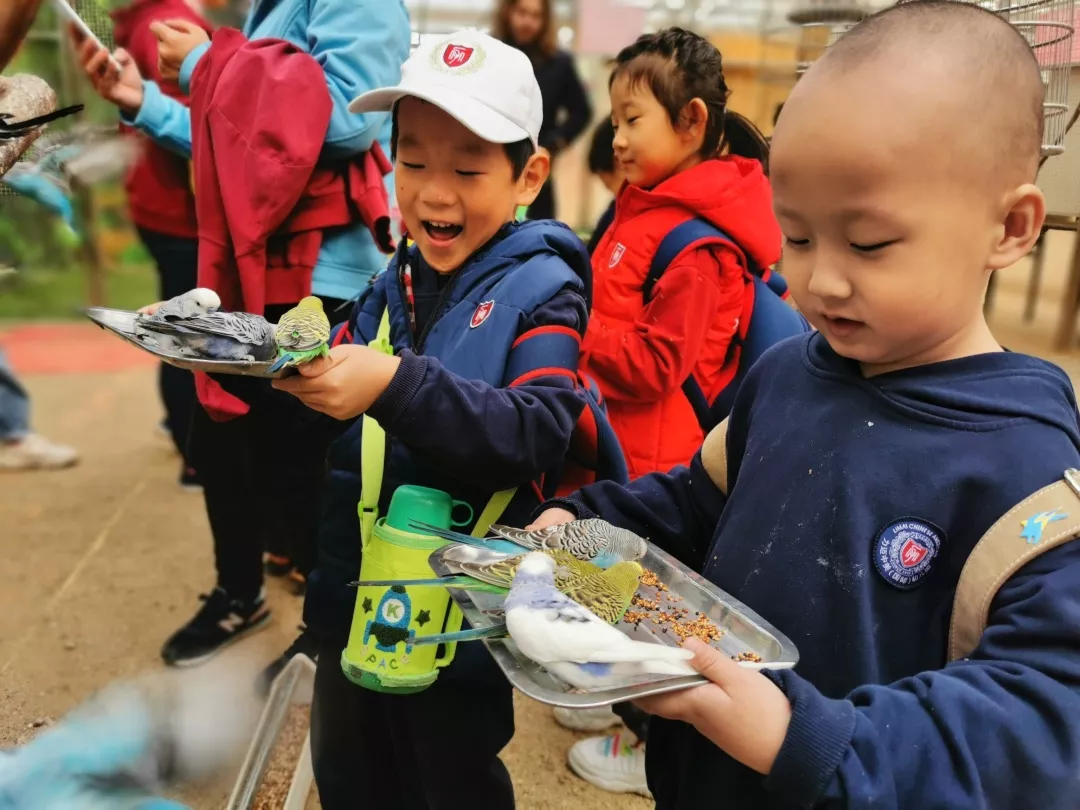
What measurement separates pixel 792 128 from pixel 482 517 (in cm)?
69

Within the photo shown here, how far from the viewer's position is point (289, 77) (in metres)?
1.53

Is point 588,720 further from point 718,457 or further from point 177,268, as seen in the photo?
point 177,268

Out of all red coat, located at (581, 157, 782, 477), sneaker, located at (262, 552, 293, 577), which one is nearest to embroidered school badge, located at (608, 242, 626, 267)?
red coat, located at (581, 157, 782, 477)

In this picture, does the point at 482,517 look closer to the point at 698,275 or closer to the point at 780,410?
the point at 780,410

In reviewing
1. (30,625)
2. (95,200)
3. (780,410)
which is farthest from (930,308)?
(30,625)

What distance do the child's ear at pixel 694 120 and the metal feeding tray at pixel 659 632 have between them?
1122mm

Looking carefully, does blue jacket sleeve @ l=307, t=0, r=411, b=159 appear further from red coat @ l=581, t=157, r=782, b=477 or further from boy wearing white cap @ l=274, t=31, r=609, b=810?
red coat @ l=581, t=157, r=782, b=477

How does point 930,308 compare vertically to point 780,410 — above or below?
above

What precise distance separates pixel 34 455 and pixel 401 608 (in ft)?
9.74

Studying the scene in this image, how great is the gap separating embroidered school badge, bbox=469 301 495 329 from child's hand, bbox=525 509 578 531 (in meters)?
0.31

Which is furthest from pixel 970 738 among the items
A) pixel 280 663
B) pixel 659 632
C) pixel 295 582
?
pixel 295 582

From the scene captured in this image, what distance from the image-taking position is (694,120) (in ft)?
6.03

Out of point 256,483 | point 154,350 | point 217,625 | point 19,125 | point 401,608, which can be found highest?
point 19,125

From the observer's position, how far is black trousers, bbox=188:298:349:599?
190cm
